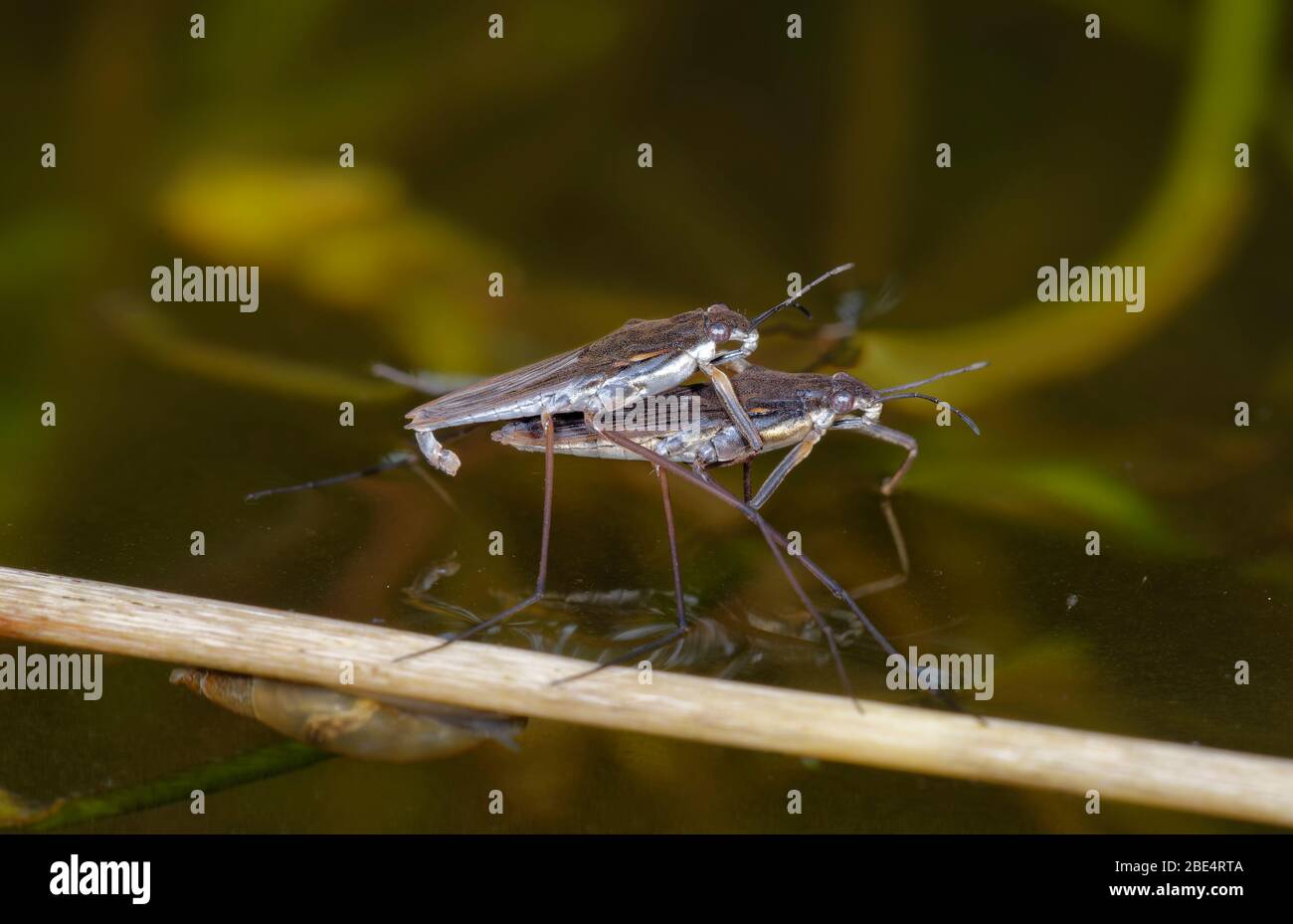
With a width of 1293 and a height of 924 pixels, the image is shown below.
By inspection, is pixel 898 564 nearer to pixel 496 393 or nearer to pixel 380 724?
pixel 496 393

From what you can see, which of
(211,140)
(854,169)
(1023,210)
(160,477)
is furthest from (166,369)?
(1023,210)

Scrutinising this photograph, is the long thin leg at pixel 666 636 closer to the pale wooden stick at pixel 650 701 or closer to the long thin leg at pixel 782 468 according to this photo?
the pale wooden stick at pixel 650 701

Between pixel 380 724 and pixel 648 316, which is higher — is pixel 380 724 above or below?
below

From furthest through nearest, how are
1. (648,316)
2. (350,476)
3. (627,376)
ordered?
1. (648,316)
2. (350,476)
3. (627,376)

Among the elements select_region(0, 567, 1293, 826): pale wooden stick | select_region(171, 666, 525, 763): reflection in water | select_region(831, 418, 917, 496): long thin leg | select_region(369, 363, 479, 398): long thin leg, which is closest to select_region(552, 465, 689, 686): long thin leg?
select_region(0, 567, 1293, 826): pale wooden stick

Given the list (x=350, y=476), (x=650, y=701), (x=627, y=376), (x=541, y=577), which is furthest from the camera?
(x=350, y=476)

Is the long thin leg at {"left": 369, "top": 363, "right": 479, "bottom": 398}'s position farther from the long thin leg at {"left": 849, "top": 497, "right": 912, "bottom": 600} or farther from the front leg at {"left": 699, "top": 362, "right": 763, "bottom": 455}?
the long thin leg at {"left": 849, "top": 497, "right": 912, "bottom": 600}

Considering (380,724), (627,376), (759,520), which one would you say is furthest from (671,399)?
(380,724)

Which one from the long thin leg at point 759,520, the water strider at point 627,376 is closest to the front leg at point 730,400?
the water strider at point 627,376
